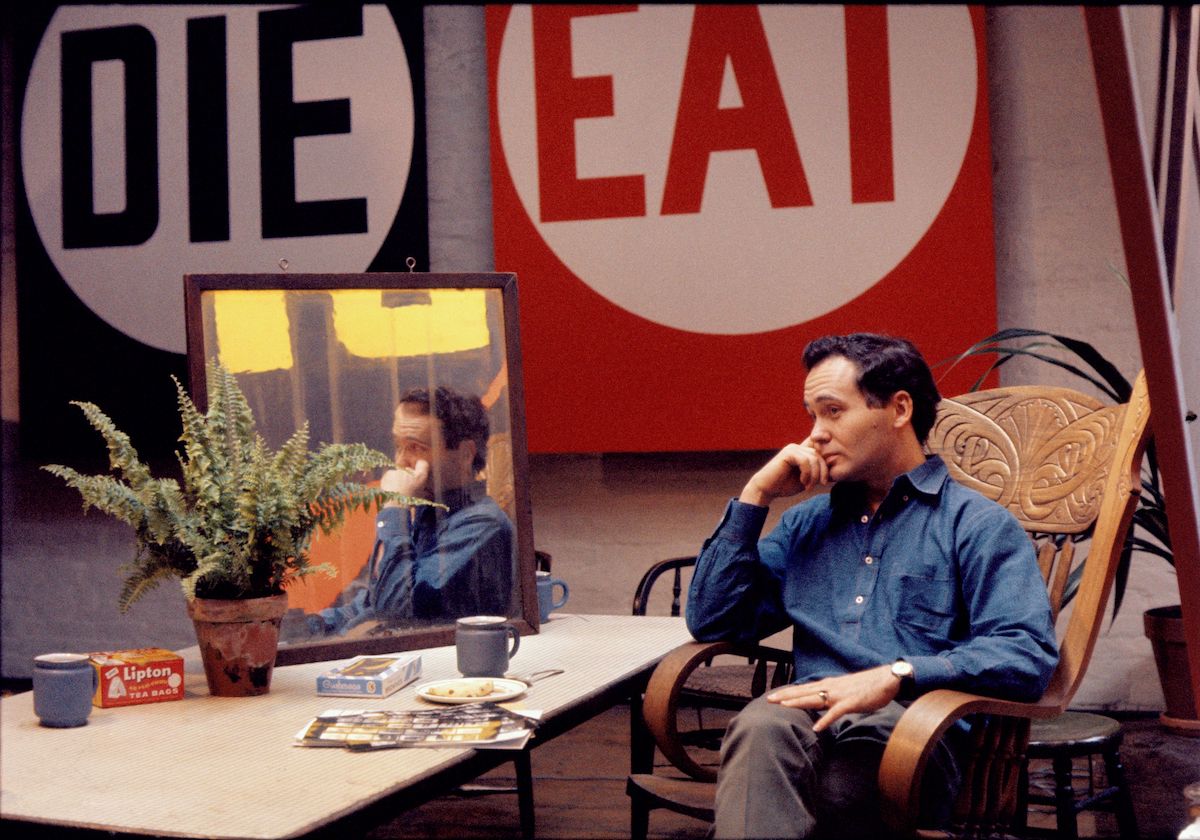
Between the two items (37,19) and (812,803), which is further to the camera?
(37,19)

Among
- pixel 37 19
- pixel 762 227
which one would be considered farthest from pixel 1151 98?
pixel 37 19

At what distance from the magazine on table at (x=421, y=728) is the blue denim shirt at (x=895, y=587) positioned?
52 cm

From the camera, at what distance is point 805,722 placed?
1.71 m

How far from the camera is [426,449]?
2150mm

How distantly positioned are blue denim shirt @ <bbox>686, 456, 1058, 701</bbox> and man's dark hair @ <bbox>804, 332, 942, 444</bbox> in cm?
10

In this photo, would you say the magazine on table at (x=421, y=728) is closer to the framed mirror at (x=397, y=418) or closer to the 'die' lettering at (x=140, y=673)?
the 'die' lettering at (x=140, y=673)

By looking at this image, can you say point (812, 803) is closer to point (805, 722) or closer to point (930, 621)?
point (805, 722)

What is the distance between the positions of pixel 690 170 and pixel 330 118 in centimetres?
140

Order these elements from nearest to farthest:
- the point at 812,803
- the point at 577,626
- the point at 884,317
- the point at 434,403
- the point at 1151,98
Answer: the point at 812,803 < the point at 434,403 < the point at 577,626 < the point at 1151,98 < the point at 884,317

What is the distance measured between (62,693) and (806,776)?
1.04m

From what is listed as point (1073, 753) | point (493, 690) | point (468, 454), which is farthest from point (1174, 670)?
point (493, 690)

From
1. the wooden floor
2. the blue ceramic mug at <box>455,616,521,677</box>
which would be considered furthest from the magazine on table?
the wooden floor

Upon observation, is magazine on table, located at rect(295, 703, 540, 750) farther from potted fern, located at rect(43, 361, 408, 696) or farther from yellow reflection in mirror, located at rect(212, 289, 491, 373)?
yellow reflection in mirror, located at rect(212, 289, 491, 373)

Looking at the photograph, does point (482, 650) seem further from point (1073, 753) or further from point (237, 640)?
point (1073, 753)
